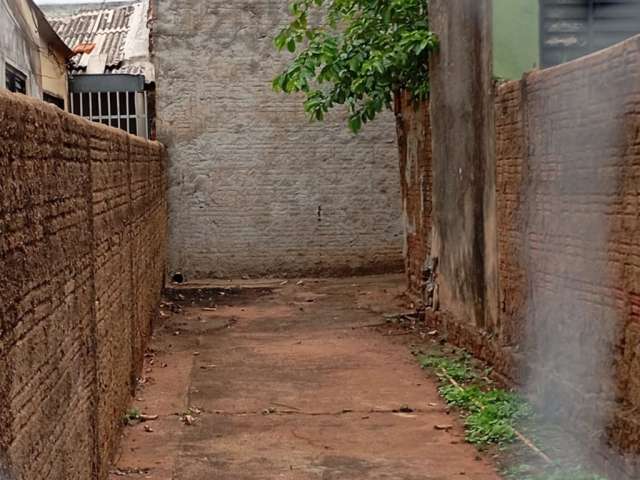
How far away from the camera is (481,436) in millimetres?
6480

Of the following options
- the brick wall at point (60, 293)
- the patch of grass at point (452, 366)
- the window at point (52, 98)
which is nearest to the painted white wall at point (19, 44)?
the window at point (52, 98)

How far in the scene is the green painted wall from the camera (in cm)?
823

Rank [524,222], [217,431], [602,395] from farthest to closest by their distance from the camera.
→ 1. [524,222]
2. [217,431]
3. [602,395]

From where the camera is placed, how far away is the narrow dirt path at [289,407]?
19.8 ft

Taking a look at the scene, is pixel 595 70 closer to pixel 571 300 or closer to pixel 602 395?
pixel 571 300

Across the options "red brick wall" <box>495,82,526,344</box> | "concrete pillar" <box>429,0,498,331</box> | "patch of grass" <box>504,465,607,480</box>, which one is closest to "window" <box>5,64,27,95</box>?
"concrete pillar" <box>429,0,498,331</box>

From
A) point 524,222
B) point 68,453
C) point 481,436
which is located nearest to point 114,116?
point 524,222

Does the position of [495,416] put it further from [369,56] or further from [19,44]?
[19,44]

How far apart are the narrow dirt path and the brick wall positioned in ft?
1.95

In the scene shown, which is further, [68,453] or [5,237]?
[68,453]

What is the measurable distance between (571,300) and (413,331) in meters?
4.49

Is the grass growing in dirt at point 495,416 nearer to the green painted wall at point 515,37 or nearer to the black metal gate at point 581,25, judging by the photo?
the green painted wall at point 515,37

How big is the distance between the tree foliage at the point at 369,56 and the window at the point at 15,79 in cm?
371

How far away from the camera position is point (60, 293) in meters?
4.06
